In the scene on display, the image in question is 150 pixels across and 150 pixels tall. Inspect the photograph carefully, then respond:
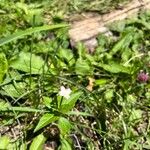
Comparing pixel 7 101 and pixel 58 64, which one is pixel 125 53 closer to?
pixel 58 64

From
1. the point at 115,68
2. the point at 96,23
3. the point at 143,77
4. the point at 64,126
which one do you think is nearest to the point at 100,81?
the point at 115,68

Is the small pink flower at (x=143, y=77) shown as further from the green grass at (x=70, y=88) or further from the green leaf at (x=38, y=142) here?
the green leaf at (x=38, y=142)

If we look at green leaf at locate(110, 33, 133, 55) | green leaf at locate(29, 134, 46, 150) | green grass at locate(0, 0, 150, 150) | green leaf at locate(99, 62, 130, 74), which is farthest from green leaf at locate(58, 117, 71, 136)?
green leaf at locate(110, 33, 133, 55)

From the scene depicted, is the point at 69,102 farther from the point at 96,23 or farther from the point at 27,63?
the point at 96,23

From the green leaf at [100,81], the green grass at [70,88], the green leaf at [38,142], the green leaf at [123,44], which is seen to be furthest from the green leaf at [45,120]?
the green leaf at [123,44]

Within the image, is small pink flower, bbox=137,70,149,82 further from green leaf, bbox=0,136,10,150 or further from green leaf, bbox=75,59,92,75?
green leaf, bbox=0,136,10,150

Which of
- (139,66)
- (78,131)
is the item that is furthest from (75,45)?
(78,131)
